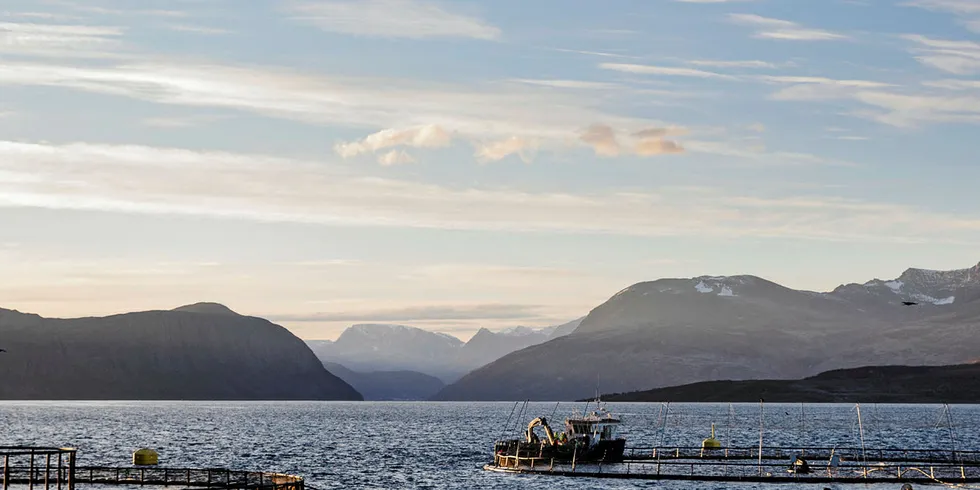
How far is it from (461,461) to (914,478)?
6593cm

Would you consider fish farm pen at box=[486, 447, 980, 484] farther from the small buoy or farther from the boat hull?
the small buoy

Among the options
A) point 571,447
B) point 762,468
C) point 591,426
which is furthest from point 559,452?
point 762,468

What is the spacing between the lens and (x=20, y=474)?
424ft

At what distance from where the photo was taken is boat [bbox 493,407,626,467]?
15488 cm

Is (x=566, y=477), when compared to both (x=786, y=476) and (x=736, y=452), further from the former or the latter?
(x=736, y=452)

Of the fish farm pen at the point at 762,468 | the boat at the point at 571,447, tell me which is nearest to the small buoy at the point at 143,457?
the fish farm pen at the point at 762,468

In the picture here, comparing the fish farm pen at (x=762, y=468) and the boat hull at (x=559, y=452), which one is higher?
the boat hull at (x=559, y=452)

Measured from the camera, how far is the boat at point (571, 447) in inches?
6097

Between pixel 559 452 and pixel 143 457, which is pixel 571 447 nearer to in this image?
pixel 559 452

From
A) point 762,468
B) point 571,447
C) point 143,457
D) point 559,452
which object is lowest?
point 762,468

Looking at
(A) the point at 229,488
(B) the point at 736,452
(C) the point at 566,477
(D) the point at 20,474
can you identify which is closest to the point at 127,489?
(D) the point at 20,474

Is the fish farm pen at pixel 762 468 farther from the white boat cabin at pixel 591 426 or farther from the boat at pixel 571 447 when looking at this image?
the white boat cabin at pixel 591 426

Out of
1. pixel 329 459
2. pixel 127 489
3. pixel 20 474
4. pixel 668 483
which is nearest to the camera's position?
pixel 127 489

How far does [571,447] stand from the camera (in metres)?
157
